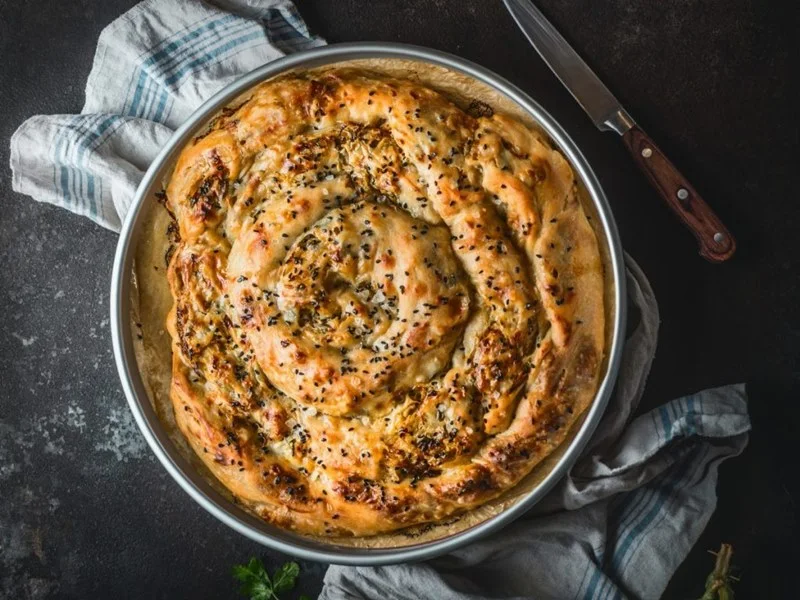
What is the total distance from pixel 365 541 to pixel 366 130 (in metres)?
1.73

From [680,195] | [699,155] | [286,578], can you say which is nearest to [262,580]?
[286,578]

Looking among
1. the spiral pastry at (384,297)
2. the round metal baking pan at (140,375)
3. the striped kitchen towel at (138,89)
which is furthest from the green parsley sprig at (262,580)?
the striped kitchen towel at (138,89)

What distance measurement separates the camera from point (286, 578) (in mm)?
4086

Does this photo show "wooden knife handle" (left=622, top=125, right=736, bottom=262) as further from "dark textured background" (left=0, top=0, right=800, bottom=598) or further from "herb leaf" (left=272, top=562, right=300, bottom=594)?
"herb leaf" (left=272, top=562, right=300, bottom=594)

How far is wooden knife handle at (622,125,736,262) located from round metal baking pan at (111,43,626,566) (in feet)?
1.91

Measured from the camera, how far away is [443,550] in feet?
11.0

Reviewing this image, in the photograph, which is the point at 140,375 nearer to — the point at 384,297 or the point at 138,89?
the point at 384,297

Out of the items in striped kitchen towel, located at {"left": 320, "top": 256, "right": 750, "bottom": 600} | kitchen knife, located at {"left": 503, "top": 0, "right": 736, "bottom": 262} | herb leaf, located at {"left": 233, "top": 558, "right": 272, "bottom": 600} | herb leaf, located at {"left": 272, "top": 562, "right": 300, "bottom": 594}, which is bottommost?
striped kitchen towel, located at {"left": 320, "top": 256, "right": 750, "bottom": 600}

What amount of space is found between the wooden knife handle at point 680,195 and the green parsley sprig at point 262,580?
2.55m

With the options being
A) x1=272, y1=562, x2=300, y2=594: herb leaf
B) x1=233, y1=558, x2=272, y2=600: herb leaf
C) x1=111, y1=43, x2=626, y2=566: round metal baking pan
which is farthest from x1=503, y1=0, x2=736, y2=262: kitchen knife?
x1=233, y1=558, x2=272, y2=600: herb leaf

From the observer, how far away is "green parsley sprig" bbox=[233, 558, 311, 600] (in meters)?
4.07

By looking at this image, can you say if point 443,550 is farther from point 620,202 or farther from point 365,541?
point 620,202

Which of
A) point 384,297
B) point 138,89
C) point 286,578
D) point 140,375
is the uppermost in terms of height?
point 138,89

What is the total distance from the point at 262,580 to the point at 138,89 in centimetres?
252
